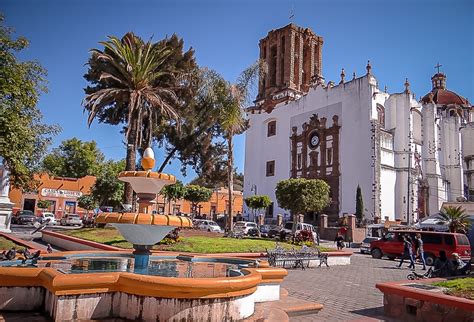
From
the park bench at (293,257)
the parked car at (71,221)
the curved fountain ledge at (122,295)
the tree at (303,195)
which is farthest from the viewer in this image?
the parked car at (71,221)

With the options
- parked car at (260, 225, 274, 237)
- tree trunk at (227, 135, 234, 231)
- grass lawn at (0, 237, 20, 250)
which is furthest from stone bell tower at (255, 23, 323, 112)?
grass lawn at (0, 237, 20, 250)

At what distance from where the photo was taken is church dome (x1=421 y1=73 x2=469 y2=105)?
2437 inches

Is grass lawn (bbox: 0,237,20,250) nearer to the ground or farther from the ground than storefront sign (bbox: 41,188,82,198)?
nearer to the ground

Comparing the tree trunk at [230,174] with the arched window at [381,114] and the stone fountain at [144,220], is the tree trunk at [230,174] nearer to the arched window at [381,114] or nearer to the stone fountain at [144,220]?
the stone fountain at [144,220]

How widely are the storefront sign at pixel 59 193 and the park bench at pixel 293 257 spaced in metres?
41.1

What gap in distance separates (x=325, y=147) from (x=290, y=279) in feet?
117

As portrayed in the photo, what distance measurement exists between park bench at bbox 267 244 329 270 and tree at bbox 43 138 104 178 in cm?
5354

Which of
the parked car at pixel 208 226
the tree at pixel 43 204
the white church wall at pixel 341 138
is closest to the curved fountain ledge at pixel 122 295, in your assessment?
the parked car at pixel 208 226

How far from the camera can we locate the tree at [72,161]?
62.7 metres

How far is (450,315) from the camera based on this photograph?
22.2 ft

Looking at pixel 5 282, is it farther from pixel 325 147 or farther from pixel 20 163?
pixel 325 147

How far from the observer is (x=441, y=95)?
6366 cm

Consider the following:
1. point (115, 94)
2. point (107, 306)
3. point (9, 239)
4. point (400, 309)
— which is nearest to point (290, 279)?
point (400, 309)

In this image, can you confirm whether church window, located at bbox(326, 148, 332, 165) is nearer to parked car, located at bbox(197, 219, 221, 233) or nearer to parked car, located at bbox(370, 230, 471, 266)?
parked car, located at bbox(197, 219, 221, 233)
